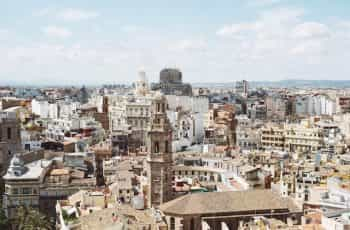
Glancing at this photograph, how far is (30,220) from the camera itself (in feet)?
136

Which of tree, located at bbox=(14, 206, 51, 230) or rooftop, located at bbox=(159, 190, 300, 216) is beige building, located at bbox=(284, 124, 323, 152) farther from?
tree, located at bbox=(14, 206, 51, 230)

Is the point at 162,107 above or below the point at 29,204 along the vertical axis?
above

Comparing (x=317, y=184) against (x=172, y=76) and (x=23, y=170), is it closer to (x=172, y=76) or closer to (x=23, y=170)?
(x=23, y=170)

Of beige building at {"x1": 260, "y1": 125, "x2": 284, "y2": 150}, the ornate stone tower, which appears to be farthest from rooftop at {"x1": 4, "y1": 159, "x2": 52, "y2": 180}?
beige building at {"x1": 260, "y1": 125, "x2": 284, "y2": 150}

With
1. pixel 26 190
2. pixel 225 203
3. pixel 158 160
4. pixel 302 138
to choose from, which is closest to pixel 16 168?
pixel 26 190

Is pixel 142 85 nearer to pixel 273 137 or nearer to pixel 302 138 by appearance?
pixel 273 137

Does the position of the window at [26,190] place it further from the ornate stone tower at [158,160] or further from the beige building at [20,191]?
the ornate stone tower at [158,160]

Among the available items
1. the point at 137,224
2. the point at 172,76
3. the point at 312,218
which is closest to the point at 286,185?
the point at 312,218

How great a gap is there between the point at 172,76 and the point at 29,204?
4822 inches

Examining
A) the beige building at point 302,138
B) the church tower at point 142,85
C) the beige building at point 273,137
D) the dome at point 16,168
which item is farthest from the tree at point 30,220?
the church tower at point 142,85

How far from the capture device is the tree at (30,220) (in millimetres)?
41031

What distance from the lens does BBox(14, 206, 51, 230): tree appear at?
135 ft

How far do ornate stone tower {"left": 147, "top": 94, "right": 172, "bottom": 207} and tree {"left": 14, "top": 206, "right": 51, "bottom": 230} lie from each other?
26.7 ft

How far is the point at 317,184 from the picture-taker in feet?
156
